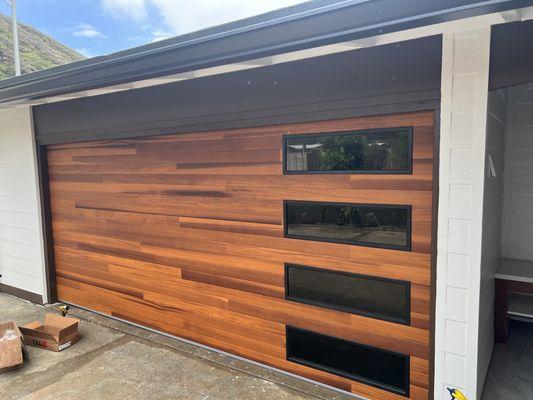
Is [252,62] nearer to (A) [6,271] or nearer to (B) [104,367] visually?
(B) [104,367]

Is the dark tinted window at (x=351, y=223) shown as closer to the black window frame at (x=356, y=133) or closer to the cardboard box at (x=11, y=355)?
the black window frame at (x=356, y=133)

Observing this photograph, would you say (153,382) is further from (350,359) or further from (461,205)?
(461,205)

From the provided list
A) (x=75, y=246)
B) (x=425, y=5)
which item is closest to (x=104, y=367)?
(x=75, y=246)

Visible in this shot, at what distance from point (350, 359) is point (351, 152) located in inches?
59.2

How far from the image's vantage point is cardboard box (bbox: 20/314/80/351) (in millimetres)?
3666

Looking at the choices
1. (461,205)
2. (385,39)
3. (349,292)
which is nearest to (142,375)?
(349,292)

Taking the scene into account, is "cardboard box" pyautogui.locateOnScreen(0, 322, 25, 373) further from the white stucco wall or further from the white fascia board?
the white fascia board

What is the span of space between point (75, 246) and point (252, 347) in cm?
266

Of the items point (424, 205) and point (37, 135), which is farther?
point (37, 135)

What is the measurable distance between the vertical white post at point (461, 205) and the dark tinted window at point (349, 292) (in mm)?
290

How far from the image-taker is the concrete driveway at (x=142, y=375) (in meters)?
2.95

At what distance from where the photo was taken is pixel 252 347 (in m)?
3.37

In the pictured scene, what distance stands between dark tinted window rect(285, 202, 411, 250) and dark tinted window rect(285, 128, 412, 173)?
0.86 ft

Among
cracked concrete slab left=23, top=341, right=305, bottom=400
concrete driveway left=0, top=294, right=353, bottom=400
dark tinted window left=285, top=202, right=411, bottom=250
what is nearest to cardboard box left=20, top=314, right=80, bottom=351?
concrete driveway left=0, top=294, right=353, bottom=400
